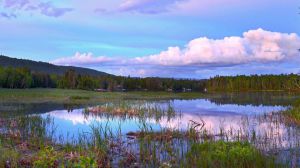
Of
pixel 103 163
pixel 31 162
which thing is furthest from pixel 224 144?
pixel 31 162

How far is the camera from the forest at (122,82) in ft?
349

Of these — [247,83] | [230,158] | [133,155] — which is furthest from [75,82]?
[230,158]

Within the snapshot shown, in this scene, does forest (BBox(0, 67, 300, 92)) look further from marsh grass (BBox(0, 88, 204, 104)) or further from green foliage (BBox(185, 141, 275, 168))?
green foliage (BBox(185, 141, 275, 168))

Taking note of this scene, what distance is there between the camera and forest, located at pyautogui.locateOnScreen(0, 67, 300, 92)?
106 meters

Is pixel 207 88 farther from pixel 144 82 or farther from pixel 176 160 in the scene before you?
pixel 176 160

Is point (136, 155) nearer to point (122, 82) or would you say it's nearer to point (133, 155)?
point (133, 155)

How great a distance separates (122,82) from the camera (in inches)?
6634

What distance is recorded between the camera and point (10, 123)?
90.9 feet

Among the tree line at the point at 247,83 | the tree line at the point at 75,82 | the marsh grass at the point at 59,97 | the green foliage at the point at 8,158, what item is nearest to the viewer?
the green foliage at the point at 8,158

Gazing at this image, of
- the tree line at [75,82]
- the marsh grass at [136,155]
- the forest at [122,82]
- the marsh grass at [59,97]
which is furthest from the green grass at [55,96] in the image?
the marsh grass at [136,155]

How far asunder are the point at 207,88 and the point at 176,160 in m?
181

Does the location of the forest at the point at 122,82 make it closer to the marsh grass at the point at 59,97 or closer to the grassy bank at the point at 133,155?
the marsh grass at the point at 59,97

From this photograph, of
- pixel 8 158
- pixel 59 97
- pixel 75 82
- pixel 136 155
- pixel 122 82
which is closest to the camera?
pixel 8 158

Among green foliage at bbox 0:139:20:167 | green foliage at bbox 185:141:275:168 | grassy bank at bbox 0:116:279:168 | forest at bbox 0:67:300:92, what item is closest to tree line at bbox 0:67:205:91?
forest at bbox 0:67:300:92
